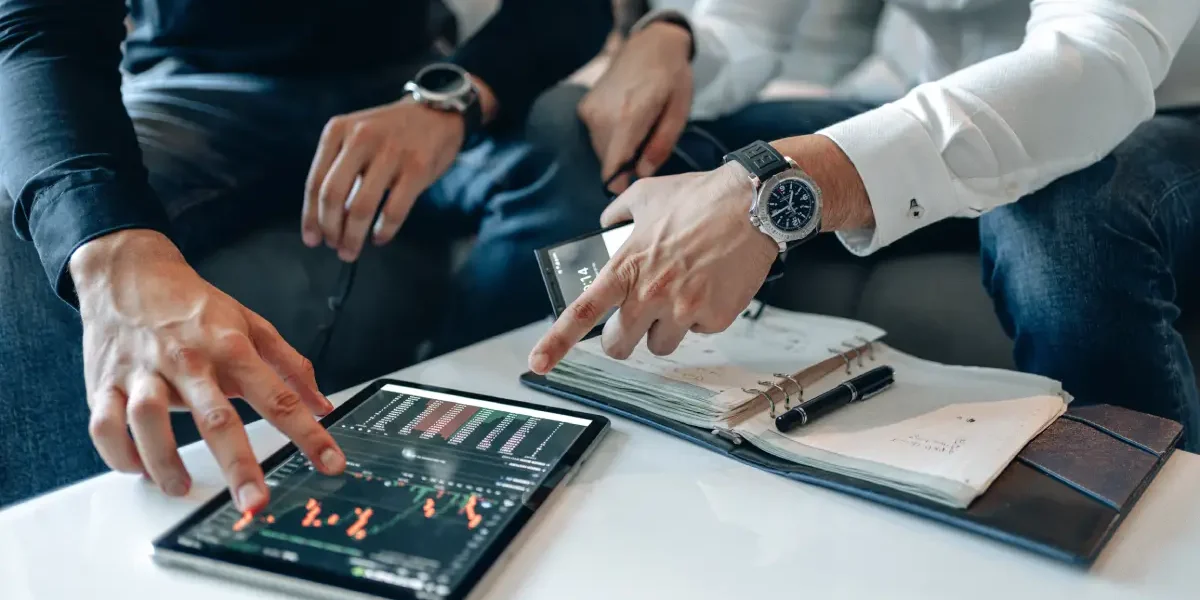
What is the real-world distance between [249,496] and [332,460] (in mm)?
55

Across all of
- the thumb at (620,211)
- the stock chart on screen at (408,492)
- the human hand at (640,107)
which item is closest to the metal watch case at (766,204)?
the thumb at (620,211)

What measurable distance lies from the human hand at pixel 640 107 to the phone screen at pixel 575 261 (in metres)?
0.26

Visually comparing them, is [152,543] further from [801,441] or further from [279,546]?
[801,441]

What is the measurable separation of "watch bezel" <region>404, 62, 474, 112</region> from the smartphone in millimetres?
362

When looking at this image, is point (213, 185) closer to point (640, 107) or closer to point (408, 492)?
point (640, 107)

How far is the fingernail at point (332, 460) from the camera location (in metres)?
0.58

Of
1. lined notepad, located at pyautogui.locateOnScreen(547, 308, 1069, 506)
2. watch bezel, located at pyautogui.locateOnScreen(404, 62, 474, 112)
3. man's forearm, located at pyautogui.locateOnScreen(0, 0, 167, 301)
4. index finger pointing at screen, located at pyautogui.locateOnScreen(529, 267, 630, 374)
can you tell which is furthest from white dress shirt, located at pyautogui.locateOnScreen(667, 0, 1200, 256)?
man's forearm, located at pyautogui.locateOnScreen(0, 0, 167, 301)

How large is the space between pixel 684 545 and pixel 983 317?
22.7 inches

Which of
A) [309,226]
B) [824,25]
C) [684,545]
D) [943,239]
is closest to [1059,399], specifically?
[684,545]

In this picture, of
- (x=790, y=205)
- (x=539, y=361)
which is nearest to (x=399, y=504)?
(x=539, y=361)

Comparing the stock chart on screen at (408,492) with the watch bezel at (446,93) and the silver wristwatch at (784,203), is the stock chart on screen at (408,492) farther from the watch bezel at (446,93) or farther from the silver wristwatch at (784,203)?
the watch bezel at (446,93)

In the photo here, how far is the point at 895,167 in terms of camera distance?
72 centimetres

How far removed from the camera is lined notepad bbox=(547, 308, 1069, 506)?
58cm

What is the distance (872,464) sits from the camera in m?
0.58
